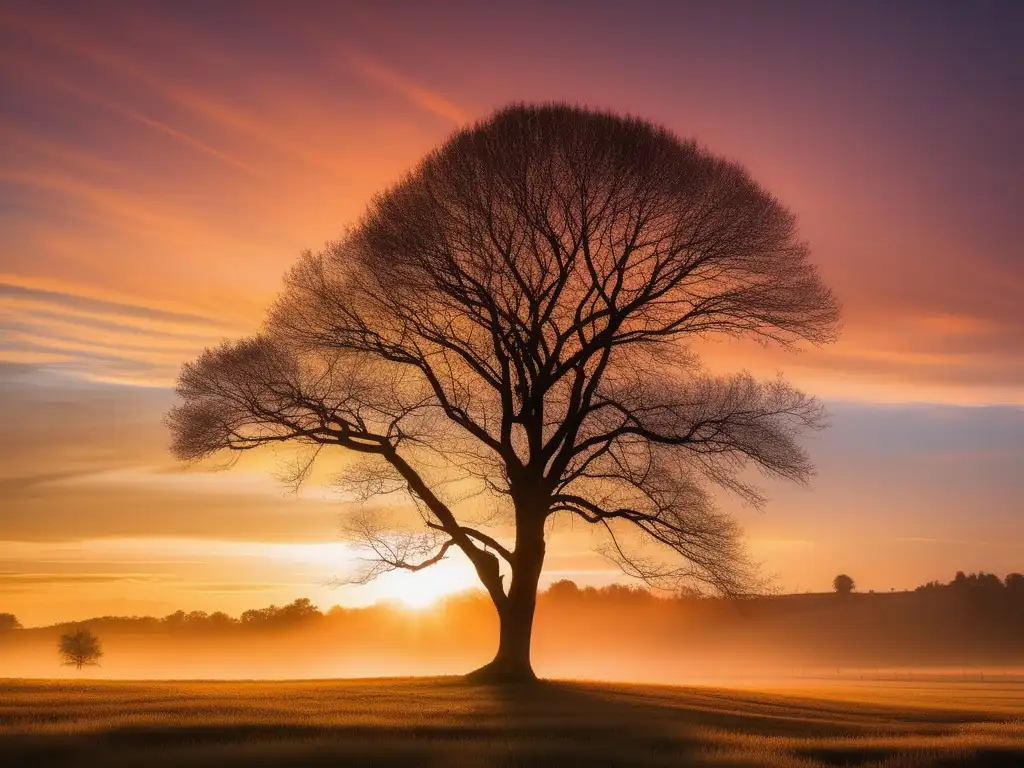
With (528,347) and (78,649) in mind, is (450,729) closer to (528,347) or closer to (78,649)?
(528,347)

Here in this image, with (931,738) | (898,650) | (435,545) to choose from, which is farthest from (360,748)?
(898,650)

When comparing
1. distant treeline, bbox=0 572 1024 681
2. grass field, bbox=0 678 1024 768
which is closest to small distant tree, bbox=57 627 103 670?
distant treeline, bbox=0 572 1024 681

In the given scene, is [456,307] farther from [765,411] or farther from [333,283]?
[765,411]

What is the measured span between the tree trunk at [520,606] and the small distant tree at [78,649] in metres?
80.0

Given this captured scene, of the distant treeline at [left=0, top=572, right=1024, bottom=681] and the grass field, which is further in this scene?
the distant treeline at [left=0, top=572, right=1024, bottom=681]

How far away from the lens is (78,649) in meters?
96.8

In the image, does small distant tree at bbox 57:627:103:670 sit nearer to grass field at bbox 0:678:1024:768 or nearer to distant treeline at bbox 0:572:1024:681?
distant treeline at bbox 0:572:1024:681

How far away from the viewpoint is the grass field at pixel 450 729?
1502 centimetres

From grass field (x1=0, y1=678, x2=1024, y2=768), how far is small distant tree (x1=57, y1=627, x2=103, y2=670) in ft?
250

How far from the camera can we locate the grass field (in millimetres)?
15016

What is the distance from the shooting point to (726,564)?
28.0m

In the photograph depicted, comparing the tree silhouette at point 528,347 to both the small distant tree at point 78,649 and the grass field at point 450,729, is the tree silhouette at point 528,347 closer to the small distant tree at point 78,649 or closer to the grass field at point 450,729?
the grass field at point 450,729

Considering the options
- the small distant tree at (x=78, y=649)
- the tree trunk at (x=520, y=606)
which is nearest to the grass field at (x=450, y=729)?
the tree trunk at (x=520, y=606)

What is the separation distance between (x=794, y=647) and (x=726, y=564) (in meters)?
124
